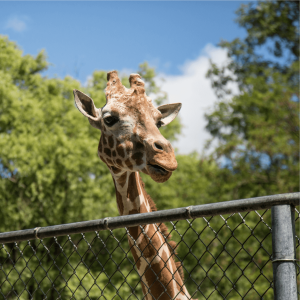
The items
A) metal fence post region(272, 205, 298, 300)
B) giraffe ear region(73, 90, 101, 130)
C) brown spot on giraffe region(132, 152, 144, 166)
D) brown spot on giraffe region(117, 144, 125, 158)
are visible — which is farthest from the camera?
giraffe ear region(73, 90, 101, 130)

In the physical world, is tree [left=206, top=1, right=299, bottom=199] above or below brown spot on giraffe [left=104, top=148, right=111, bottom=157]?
above

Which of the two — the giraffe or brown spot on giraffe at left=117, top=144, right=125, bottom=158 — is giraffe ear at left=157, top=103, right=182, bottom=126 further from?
brown spot on giraffe at left=117, top=144, right=125, bottom=158

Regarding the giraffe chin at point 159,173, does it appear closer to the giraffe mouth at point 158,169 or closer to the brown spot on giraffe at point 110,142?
the giraffe mouth at point 158,169

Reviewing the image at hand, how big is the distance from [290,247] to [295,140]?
47.1ft

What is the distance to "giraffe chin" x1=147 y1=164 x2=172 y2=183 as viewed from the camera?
348 centimetres

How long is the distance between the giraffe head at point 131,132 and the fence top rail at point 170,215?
0.97 m

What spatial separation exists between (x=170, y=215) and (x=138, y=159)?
54.3 inches

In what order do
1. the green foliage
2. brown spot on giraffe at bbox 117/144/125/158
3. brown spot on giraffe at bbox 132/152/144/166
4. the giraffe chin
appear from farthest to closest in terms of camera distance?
the green foliage → brown spot on giraffe at bbox 117/144/125/158 → brown spot on giraffe at bbox 132/152/144/166 → the giraffe chin

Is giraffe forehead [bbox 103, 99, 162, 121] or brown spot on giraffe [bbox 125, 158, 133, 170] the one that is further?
Result: giraffe forehead [bbox 103, 99, 162, 121]

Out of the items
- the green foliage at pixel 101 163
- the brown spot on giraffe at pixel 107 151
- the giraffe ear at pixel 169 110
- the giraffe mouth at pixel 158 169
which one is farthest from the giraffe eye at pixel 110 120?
the green foliage at pixel 101 163

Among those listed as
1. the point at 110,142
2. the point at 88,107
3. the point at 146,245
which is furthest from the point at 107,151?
the point at 146,245

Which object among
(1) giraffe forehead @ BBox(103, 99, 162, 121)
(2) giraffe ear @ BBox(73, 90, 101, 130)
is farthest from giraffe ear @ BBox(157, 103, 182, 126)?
(2) giraffe ear @ BBox(73, 90, 101, 130)

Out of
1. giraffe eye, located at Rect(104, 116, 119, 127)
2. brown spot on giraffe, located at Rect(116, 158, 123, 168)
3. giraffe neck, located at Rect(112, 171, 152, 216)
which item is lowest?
giraffe neck, located at Rect(112, 171, 152, 216)

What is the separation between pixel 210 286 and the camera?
57.5 feet
